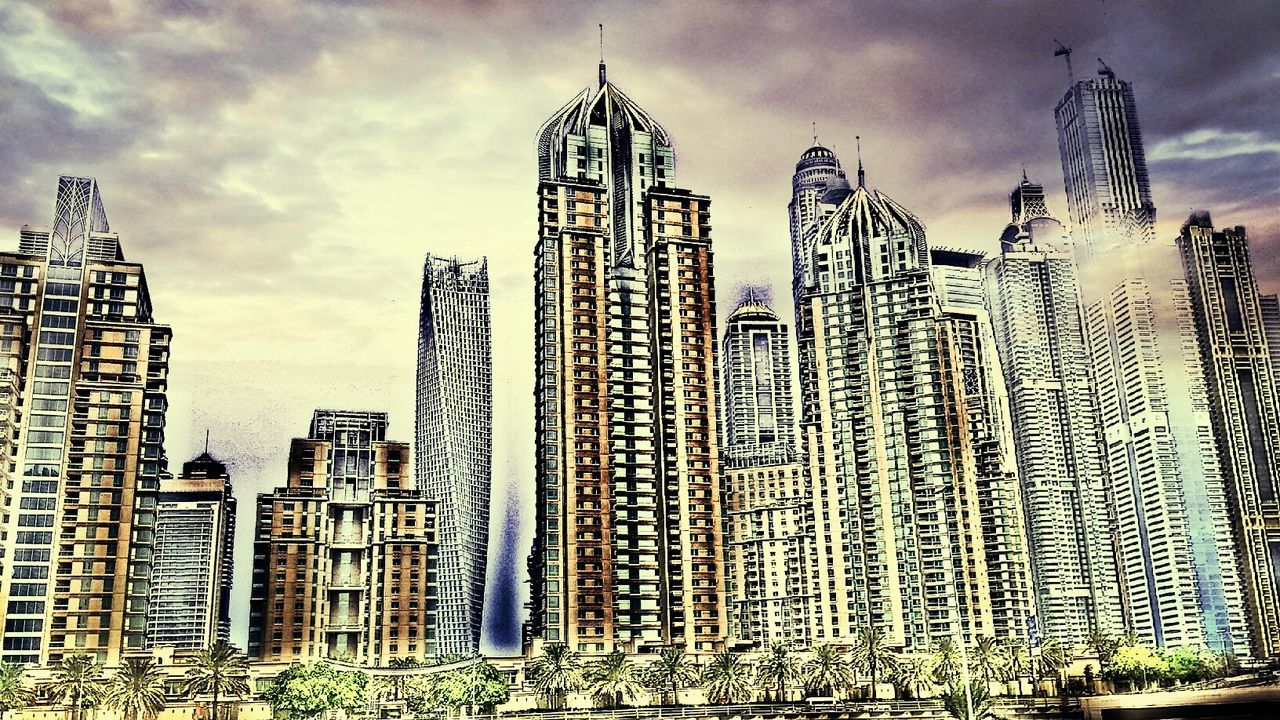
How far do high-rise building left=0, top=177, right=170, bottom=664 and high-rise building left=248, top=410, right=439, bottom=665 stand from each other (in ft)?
108

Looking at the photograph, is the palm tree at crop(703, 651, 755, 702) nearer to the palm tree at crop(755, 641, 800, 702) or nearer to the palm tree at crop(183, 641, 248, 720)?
the palm tree at crop(755, 641, 800, 702)

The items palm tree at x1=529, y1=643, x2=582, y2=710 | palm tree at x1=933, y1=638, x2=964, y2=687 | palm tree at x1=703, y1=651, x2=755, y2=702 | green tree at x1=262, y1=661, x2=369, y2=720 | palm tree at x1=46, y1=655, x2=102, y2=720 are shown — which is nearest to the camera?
palm tree at x1=46, y1=655, x2=102, y2=720

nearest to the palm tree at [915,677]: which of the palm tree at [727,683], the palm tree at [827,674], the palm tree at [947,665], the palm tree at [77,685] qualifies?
the palm tree at [947,665]

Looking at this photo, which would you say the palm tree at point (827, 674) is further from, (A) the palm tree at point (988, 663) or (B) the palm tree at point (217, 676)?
(B) the palm tree at point (217, 676)

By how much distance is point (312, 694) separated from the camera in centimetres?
8731

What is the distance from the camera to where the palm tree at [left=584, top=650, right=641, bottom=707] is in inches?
3920

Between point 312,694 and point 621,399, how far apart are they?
44366mm

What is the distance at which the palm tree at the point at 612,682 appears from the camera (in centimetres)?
9956

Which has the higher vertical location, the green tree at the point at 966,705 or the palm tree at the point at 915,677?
the palm tree at the point at 915,677

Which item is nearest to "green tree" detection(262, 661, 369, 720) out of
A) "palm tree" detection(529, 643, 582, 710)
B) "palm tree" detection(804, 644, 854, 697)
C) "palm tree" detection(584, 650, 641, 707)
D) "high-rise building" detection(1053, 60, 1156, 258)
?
"palm tree" detection(529, 643, 582, 710)

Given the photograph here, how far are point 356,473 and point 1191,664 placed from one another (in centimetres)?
8862

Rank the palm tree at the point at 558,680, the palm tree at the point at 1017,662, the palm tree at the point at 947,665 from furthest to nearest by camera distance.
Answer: the palm tree at the point at 1017,662 → the palm tree at the point at 558,680 → the palm tree at the point at 947,665

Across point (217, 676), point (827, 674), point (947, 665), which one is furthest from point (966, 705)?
point (217, 676)

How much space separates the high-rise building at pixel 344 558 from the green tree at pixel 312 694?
45.1 m
